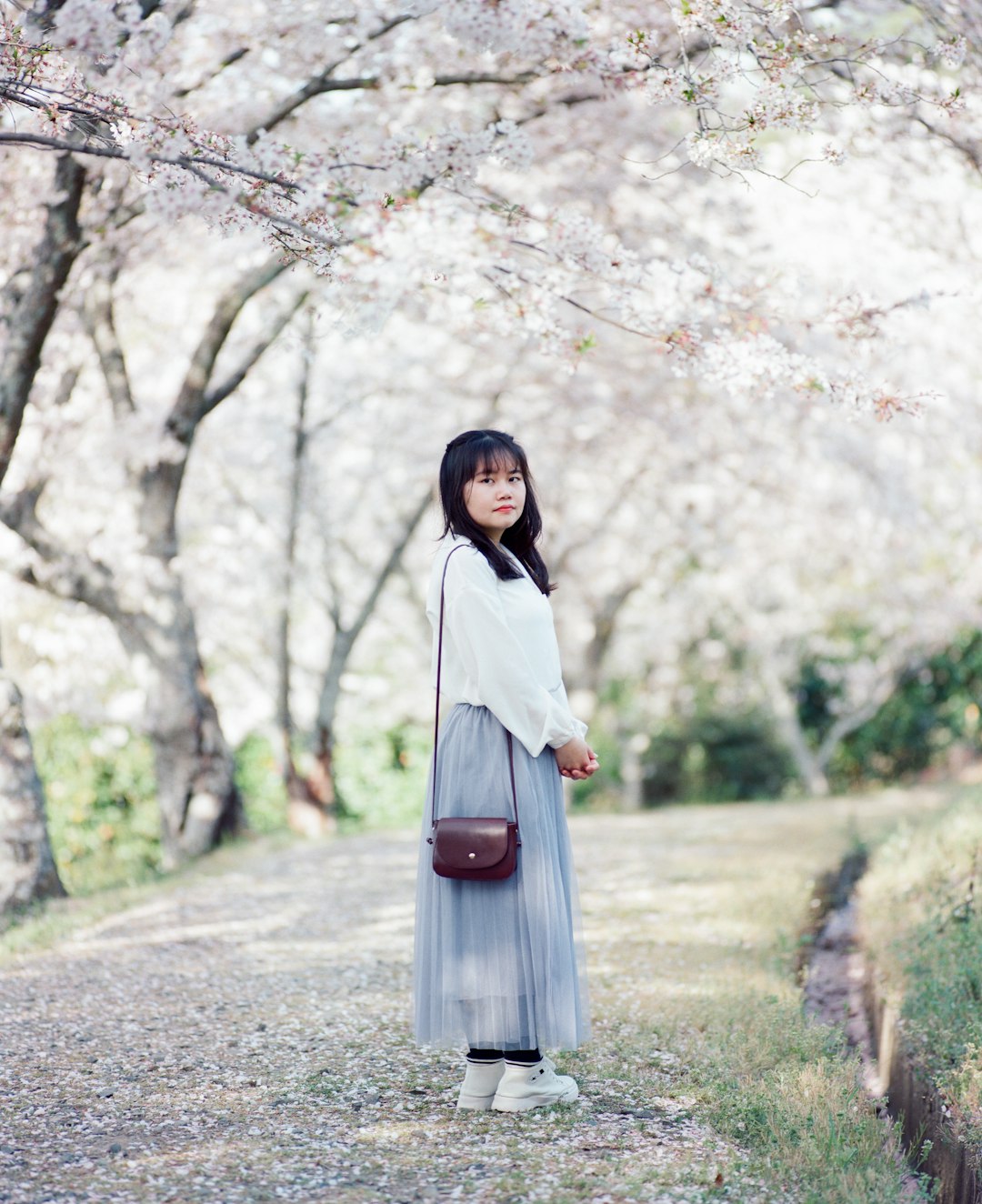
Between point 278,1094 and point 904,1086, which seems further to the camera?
point 904,1086

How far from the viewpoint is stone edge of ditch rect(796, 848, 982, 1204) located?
3.41m

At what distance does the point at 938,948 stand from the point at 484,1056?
2309 millimetres

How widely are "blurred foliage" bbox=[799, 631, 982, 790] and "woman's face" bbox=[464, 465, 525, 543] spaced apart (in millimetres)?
13043

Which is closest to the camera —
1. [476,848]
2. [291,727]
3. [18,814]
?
[476,848]

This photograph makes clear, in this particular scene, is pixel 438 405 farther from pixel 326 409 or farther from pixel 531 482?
pixel 531 482

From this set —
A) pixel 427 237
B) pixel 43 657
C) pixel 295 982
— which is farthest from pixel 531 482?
pixel 43 657

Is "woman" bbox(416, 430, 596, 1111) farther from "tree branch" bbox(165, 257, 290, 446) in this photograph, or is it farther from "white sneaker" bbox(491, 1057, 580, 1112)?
"tree branch" bbox(165, 257, 290, 446)

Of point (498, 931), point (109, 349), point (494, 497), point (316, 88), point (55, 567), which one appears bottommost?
point (498, 931)

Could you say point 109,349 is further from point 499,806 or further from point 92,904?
point 499,806

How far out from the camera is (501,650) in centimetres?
318

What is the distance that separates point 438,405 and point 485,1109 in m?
9.37

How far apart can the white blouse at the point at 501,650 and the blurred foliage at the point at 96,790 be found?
10215 millimetres

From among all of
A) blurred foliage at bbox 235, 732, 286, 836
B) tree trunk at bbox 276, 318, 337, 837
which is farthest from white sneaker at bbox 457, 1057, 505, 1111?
blurred foliage at bbox 235, 732, 286, 836

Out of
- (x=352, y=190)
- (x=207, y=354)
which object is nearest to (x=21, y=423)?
(x=207, y=354)
